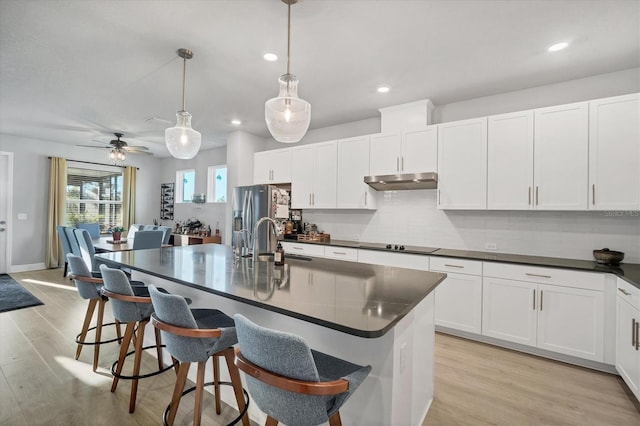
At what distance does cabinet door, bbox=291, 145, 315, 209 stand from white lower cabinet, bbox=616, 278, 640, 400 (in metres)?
3.47

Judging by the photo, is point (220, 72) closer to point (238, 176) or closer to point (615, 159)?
point (238, 176)

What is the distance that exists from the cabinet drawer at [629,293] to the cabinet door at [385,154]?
226 centimetres

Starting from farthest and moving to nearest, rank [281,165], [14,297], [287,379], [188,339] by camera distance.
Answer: [281,165] < [14,297] < [188,339] < [287,379]

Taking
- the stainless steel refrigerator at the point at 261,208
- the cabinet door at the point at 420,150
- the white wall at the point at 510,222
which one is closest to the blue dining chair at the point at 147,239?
the stainless steel refrigerator at the point at 261,208

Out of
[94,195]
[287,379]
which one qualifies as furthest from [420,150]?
[94,195]

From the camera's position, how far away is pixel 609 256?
270 centimetres

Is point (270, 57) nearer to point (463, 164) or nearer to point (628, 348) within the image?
point (463, 164)

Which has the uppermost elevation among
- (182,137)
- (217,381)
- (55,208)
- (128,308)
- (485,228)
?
(182,137)

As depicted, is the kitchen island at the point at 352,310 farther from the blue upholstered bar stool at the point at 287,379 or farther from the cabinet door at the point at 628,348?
the cabinet door at the point at 628,348

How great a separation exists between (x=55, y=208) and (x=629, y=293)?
8.95m

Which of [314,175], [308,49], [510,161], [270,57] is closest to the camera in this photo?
[308,49]

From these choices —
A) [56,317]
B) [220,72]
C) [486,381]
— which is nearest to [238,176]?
[220,72]

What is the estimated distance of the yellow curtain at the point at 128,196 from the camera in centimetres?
748

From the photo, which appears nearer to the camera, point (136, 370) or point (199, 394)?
point (199, 394)
